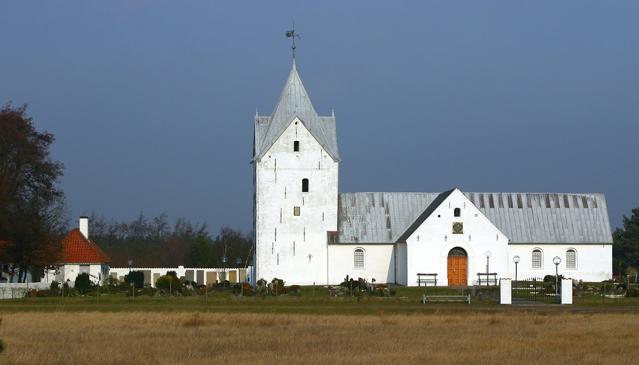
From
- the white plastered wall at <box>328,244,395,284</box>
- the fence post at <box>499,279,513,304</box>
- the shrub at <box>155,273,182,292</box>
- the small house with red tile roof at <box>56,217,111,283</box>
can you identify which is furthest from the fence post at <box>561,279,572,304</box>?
the small house with red tile roof at <box>56,217,111,283</box>

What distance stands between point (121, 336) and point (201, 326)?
4.62 m

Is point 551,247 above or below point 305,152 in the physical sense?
below

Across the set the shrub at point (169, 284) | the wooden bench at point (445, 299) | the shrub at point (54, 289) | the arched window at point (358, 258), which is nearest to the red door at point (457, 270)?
the arched window at point (358, 258)

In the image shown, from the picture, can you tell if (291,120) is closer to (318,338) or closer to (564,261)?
(564,261)

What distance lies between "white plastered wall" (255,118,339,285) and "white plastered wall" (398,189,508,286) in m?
5.87

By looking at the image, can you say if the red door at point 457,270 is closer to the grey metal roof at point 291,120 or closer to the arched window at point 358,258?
the arched window at point 358,258

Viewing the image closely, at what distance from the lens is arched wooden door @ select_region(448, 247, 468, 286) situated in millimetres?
69375

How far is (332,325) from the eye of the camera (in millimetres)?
35938

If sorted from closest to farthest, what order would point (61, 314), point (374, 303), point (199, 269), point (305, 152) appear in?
point (61, 314)
point (374, 303)
point (305, 152)
point (199, 269)

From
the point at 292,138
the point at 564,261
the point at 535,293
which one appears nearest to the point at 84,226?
the point at 292,138

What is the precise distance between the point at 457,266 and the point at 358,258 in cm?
595

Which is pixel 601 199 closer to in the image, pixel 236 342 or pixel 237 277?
pixel 237 277

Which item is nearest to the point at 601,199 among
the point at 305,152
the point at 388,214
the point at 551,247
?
the point at 551,247

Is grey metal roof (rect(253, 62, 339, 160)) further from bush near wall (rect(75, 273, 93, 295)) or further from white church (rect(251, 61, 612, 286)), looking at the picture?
bush near wall (rect(75, 273, 93, 295))
